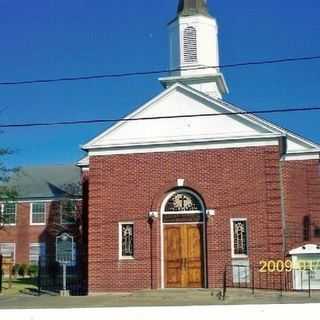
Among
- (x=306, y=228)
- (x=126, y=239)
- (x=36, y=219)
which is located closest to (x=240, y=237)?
(x=126, y=239)

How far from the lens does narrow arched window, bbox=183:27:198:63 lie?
3453 centimetres

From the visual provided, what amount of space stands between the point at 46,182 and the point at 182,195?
1330 inches

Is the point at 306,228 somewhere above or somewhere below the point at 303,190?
below

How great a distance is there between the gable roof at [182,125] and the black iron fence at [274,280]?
5.36m

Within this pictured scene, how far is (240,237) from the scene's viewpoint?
2766cm

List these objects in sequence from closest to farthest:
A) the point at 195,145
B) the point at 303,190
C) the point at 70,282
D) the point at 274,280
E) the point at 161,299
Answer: the point at 161,299 < the point at 274,280 < the point at 195,145 < the point at 303,190 < the point at 70,282

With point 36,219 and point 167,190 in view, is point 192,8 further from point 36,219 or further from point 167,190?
point 36,219

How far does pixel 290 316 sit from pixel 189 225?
1332 centimetres

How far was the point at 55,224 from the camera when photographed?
186 feet

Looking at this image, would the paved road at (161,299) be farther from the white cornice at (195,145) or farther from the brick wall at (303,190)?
the brick wall at (303,190)

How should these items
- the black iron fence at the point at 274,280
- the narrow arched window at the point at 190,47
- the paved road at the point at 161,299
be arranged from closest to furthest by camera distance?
the paved road at the point at 161,299
the black iron fence at the point at 274,280
the narrow arched window at the point at 190,47

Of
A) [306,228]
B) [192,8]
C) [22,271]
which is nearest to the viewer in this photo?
[306,228]

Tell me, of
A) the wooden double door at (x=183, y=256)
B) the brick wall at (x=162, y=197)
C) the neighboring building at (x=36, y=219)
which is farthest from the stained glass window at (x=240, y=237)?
the neighboring building at (x=36, y=219)

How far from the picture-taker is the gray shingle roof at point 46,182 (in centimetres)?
5762
